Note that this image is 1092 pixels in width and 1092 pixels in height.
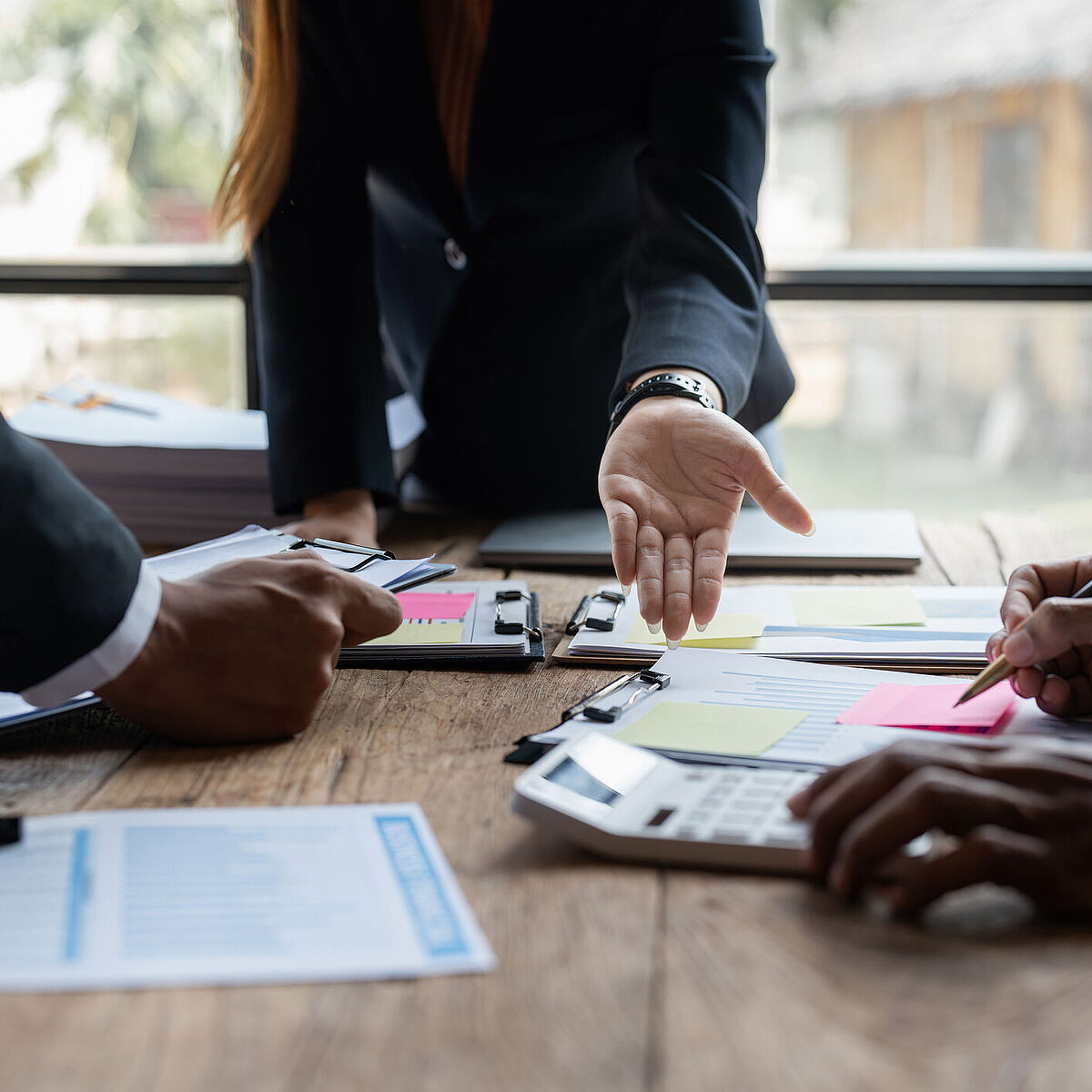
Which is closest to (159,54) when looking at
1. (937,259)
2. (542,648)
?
(937,259)

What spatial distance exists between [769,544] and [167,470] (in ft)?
2.83

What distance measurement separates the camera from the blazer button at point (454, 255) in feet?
5.46

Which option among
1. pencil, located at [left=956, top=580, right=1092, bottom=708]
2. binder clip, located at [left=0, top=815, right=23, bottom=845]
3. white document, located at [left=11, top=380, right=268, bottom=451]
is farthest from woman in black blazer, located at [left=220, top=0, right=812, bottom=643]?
binder clip, located at [left=0, top=815, right=23, bottom=845]

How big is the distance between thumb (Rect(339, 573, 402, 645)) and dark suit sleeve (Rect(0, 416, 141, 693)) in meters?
0.18

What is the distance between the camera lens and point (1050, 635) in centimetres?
84

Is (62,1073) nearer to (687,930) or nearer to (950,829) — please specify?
(687,930)

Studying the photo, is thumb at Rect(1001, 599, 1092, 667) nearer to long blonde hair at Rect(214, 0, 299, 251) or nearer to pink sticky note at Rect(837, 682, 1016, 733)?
pink sticky note at Rect(837, 682, 1016, 733)

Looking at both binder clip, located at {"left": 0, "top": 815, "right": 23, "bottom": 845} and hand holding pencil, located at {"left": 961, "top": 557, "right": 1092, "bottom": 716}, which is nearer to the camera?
binder clip, located at {"left": 0, "top": 815, "right": 23, "bottom": 845}

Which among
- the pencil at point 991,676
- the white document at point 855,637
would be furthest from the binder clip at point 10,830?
the pencil at point 991,676

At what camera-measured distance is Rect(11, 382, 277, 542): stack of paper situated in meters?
1.70

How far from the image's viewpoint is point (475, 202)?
1.58 m

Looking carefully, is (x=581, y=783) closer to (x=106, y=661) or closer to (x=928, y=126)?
(x=106, y=661)

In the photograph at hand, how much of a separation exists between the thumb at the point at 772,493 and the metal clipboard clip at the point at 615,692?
214 mm

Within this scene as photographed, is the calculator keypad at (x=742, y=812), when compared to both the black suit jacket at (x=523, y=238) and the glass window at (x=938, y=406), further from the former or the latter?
the glass window at (x=938, y=406)
